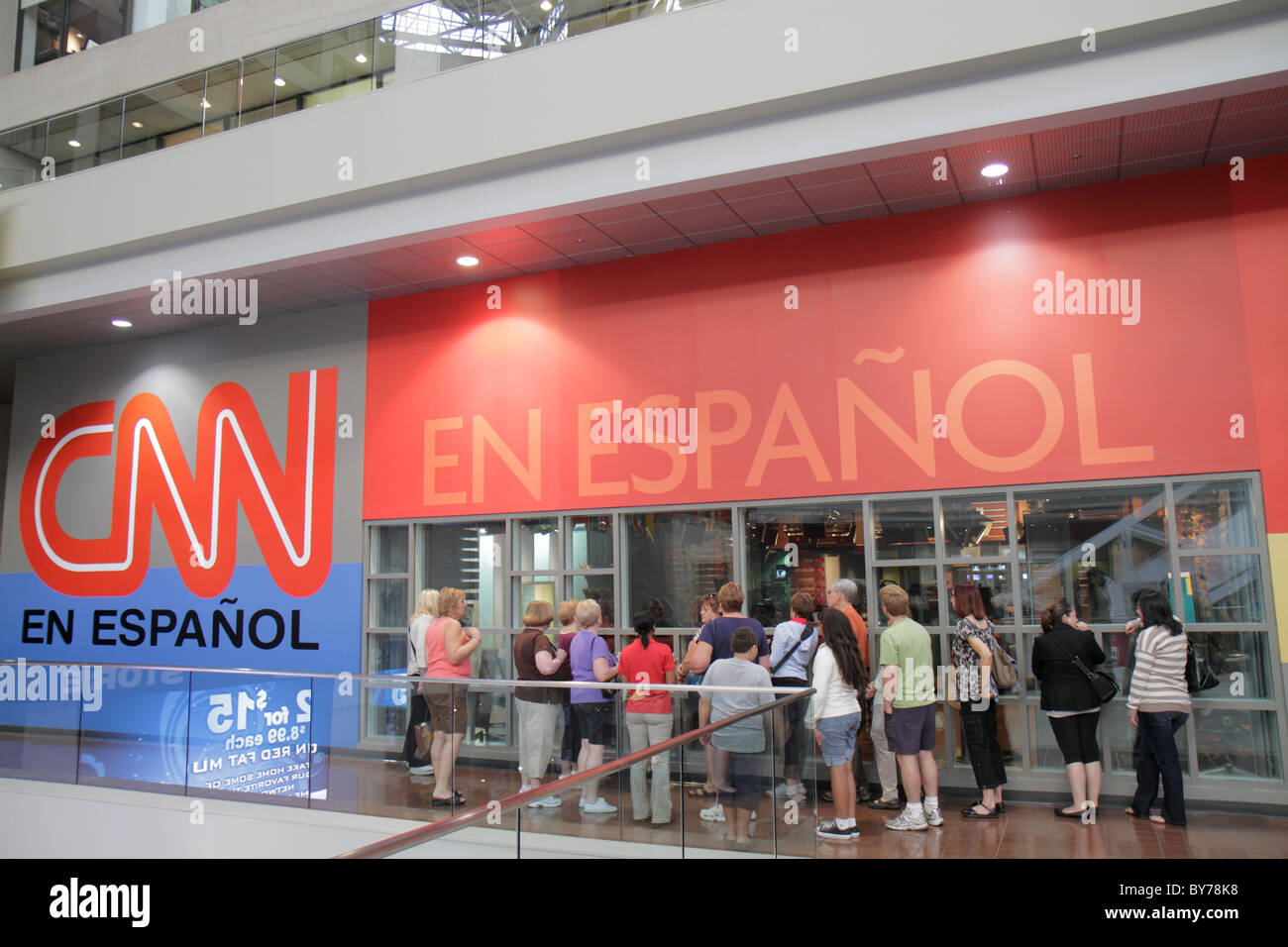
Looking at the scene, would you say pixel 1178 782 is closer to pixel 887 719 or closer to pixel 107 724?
pixel 887 719

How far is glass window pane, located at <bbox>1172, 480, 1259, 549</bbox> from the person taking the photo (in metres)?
6.96

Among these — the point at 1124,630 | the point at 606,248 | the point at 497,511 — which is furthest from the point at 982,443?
the point at 497,511

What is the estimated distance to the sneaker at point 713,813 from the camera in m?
4.28

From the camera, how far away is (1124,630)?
281 inches

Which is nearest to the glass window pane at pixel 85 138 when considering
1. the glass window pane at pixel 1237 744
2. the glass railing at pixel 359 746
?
the glass railing at pixel 359 746

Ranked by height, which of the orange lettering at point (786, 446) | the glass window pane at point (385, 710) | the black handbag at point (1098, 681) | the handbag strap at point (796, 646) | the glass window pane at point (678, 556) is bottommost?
the glass window pane at point (385, 710)

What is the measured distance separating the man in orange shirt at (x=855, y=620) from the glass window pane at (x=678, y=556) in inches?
53.9

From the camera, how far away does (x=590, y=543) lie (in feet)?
30.0

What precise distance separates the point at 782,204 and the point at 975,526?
10.3 ft

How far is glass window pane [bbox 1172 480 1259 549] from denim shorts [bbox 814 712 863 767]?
3.11m

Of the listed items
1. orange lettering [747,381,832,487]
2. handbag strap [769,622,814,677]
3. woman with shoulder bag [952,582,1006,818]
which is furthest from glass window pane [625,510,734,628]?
woman with shoulder bag [952,582,1006,818]

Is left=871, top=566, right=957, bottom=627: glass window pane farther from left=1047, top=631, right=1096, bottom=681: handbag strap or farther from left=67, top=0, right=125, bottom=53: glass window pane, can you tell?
left=67, top=0, right=125, bottom=53: glass window pane

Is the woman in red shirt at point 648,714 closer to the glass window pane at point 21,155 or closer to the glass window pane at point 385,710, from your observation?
the glass window pane at point 385,710
